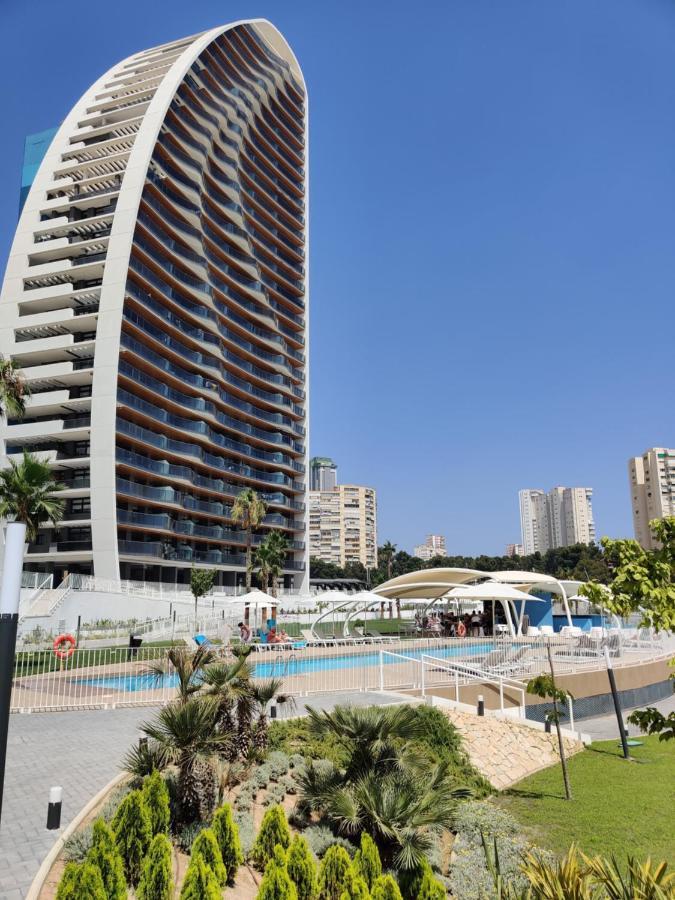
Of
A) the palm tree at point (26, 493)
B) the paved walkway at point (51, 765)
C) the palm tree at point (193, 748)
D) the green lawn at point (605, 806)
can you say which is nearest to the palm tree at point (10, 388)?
the palm tree at point (26, 493)

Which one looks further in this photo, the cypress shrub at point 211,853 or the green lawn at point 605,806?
the green lawn at point 605,806

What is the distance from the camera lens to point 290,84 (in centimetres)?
9325

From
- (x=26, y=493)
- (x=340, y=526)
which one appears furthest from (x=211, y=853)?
(x=340, y=526)

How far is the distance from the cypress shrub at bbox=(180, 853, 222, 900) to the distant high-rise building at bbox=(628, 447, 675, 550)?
176 m

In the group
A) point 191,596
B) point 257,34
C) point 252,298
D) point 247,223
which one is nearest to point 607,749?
point 191,596

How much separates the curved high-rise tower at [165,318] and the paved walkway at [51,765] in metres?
36.5

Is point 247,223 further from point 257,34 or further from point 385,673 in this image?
point 385,673

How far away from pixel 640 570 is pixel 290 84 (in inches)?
4030

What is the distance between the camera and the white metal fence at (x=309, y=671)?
669 inches

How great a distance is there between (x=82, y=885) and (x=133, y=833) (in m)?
1.62

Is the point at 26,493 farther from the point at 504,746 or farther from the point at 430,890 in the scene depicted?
the point at 430,890

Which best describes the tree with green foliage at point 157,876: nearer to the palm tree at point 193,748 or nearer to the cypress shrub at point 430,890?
the palm tree at point 193,748

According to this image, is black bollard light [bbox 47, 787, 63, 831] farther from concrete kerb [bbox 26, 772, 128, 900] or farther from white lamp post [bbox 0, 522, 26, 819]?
white lamp post [bbox 0, 522, 26, 819]

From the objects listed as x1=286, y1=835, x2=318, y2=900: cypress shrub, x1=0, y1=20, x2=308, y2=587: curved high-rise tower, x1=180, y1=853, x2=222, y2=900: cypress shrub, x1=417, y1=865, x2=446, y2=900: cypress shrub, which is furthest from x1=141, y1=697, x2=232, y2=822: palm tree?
x1=0, y1=20, x2=308, y2=587: curved high-rise tower
